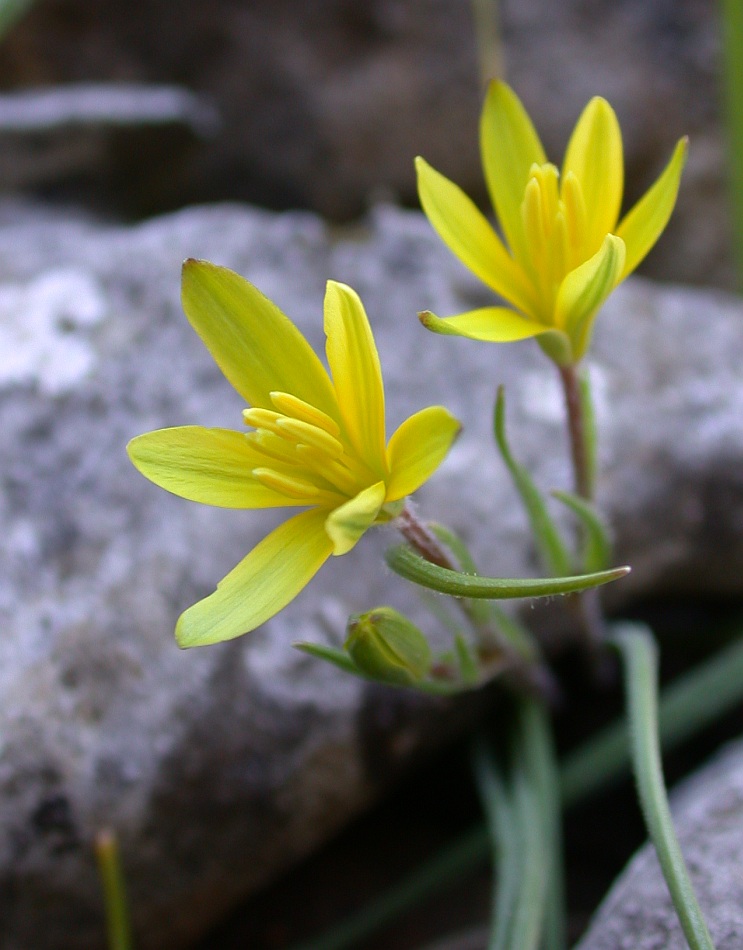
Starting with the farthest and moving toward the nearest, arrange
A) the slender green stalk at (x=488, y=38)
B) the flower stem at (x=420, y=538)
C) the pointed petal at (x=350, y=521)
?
the slender green stalk at (x=488, y=38) < the flower stem at (x=420, y=538) < the pointed petal at (x=350, y=521)

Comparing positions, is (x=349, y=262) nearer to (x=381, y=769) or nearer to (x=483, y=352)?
(x=483, y=352)

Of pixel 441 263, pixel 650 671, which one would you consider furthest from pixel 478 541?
pixel 441 263

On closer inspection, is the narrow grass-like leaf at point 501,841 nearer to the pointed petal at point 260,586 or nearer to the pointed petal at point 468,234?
the pointed petal at point 260,586

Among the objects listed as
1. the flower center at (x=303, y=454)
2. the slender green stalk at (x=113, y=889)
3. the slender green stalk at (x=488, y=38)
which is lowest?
the slender green stalk at (x=113, y=889)

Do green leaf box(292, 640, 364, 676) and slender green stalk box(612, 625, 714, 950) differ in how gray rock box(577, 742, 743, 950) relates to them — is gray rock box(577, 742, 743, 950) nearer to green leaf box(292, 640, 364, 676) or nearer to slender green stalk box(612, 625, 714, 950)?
slender green stalk box(612, 625, 714, 950)

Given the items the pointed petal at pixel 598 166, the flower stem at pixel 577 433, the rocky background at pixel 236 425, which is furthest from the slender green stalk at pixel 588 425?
the rocky background at pixel 236 425

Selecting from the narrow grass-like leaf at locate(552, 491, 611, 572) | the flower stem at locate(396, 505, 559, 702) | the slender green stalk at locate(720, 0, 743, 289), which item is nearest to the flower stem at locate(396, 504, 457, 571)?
the flower stem at locate(396, 505, 559, 702)

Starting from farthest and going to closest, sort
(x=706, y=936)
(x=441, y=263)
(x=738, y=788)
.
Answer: (x=441, y=263), (x=738, y=788), (x=706, y=936)
